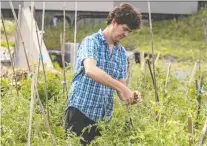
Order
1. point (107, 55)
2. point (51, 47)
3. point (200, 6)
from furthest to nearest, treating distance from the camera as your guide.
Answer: point (200, 6)
point (51, 47)
point (107, 55)

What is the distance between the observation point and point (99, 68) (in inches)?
93.8

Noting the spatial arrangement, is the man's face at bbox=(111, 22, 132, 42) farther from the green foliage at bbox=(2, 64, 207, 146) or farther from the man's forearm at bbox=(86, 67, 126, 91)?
the green foliage at bbox=(2, 64, 207, 146)

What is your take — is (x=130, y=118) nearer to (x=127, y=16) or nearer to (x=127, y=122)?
(x=127, y=122)

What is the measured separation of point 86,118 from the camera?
2.60m

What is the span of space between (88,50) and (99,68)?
11 cm

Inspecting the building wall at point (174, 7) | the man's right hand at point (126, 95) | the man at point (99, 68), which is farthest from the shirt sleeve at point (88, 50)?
the building wall at point (174, 7)

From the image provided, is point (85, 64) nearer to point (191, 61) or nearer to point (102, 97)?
point (102, 97)

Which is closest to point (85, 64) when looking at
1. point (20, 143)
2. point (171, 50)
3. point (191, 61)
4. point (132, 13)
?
point (132, 13)

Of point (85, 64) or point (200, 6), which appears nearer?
point (85, 64)

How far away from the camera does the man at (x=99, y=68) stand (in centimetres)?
246

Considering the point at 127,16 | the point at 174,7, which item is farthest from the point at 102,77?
the point at 174,7

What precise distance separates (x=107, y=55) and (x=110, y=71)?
3.7 inches

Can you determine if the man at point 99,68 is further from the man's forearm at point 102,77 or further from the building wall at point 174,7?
the building wall at point 174,7

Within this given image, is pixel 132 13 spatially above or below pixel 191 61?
above
